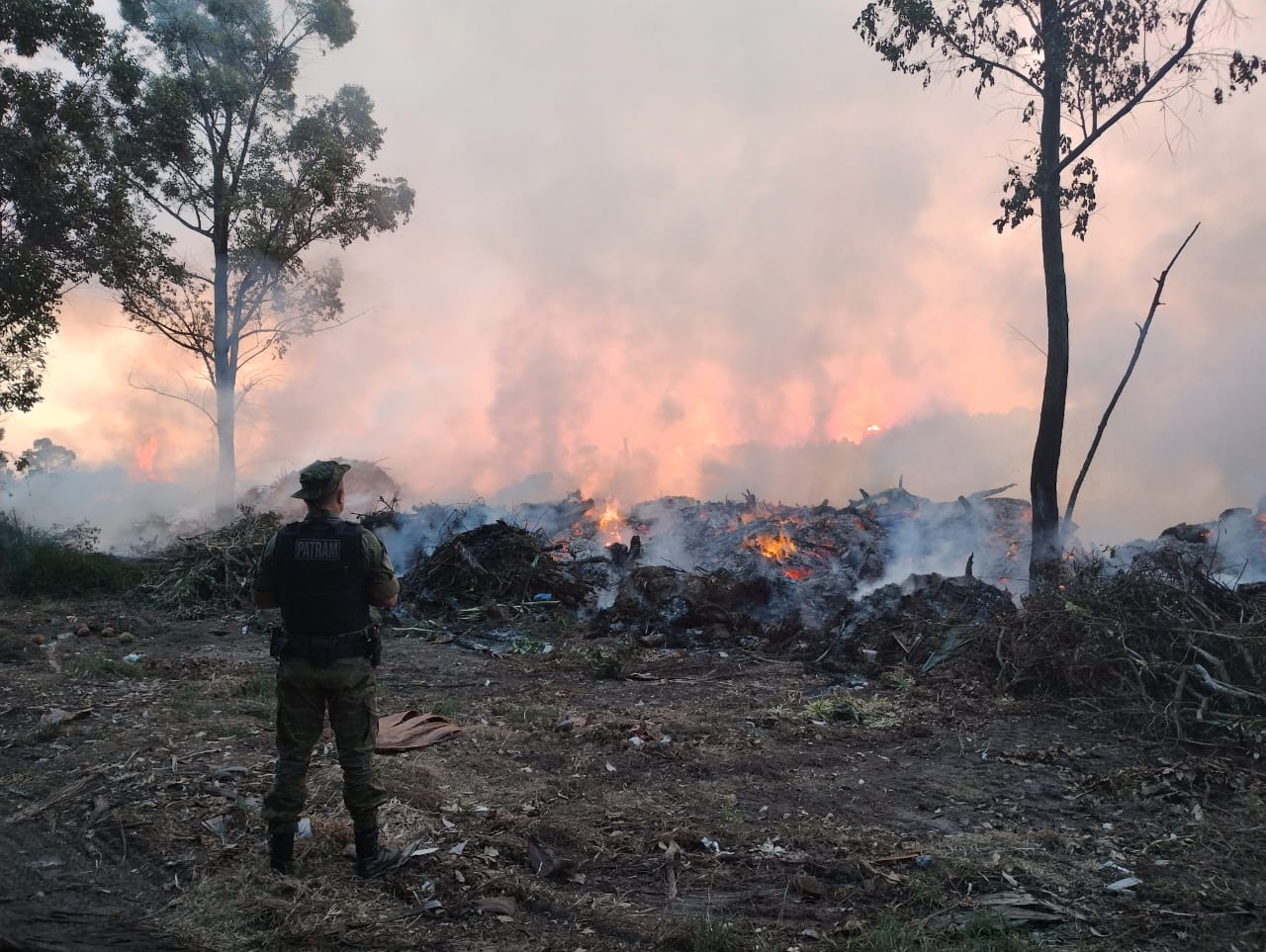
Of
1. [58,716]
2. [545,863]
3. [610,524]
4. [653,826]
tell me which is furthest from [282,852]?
[610,524]

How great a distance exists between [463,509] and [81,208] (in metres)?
7.15

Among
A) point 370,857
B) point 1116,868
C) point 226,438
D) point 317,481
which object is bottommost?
point 1116,868

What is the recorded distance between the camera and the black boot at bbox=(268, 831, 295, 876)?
12.9ft

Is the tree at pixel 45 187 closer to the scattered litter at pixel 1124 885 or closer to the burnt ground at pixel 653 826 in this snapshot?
the burnt ground at pixel 653 826

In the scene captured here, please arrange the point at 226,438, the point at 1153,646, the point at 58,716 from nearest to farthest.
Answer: the point at 58,716, the point at 1153,646, the point at 226,438

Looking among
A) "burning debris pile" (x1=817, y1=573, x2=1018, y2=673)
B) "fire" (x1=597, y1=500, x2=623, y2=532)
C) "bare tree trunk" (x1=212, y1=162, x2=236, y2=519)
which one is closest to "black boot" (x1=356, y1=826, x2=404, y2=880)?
"burning debris pile" (x1=817, y1=573, x2=1018, y2=673)

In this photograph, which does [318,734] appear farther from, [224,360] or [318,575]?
[224,360]

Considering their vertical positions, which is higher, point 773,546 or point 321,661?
point 773,546

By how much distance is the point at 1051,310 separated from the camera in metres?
10.3

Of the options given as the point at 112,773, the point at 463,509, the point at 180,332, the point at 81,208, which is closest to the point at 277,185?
the point at 180,332

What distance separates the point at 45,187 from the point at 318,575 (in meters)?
11.2

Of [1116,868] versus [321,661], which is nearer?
[321,661]

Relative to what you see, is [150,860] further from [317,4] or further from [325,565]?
[317,4]

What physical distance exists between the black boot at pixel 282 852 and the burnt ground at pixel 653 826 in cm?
10
